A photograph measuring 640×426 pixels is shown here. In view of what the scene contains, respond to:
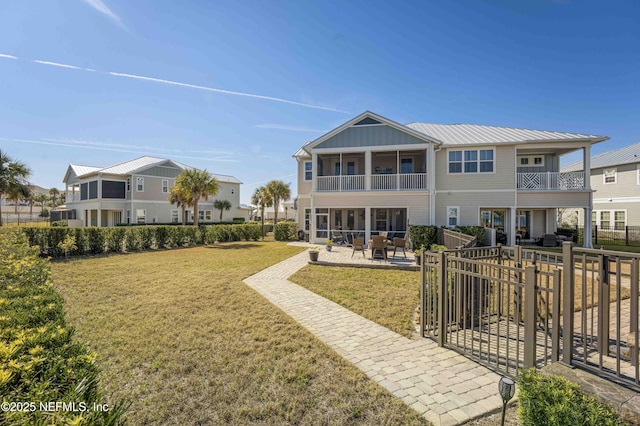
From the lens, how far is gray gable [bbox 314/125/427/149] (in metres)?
18.5

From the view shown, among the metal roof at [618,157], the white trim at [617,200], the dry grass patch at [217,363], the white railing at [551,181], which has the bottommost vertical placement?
the dry grass patch at [217,363]

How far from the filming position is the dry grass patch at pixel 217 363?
10.5 ft

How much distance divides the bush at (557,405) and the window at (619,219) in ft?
103

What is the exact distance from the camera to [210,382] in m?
3.77

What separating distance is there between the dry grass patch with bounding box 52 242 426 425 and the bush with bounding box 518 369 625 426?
1.23 metres

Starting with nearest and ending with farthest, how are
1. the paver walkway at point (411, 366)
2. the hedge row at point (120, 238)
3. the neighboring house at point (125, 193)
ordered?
the paver walkway at point (411, 366), the hedge row at point (120, 238), the neighboring house at point (125, 193)

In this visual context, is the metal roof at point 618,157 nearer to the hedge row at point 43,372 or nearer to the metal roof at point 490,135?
the metal roof at point 490,135

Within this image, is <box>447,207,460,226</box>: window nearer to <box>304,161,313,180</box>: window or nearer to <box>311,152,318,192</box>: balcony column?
<box>311,152,318,192</box>: balcony column

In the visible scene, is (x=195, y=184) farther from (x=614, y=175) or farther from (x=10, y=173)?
(x=614, y=175)

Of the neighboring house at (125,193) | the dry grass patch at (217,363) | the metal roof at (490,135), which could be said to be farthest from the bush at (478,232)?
the neighboring house at (125,193)

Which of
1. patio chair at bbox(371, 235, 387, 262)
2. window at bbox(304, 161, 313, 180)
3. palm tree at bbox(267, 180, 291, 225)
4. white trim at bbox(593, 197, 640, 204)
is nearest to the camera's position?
patio chair at bbox(371, 235, 387, 262)

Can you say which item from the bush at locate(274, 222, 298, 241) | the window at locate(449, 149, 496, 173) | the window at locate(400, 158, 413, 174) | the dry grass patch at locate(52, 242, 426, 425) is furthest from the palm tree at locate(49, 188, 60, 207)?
the window at locate(449, 149, 496, 173)

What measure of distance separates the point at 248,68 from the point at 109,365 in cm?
1342

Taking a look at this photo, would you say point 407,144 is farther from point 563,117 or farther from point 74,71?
point 74,71
